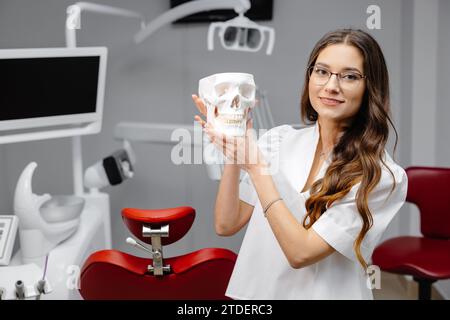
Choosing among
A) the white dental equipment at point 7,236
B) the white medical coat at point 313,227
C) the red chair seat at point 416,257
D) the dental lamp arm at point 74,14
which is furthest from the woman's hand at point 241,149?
the red chair seat at point 416,257

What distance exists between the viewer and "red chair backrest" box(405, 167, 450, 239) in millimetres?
2074

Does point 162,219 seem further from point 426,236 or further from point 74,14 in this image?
point 426,236

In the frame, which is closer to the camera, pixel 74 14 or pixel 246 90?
pixel 246 90

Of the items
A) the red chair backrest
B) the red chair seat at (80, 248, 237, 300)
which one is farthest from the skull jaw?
the red chair backrest

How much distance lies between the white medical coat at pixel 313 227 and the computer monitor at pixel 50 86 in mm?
780

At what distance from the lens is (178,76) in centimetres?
244

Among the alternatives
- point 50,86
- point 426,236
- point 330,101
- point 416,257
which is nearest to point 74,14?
point 50,86

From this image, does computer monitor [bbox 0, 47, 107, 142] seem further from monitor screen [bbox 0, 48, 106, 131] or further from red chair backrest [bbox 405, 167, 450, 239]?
red chair backrest [bbox 405, 167, 450, 239]

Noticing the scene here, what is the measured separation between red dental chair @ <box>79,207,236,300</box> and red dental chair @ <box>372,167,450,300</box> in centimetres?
101

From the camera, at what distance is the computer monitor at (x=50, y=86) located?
1.51 metres

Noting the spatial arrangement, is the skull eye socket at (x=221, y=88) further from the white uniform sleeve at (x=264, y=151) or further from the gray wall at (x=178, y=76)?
the gray wall at (x=178, y=76)

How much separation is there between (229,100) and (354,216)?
1.07ft
